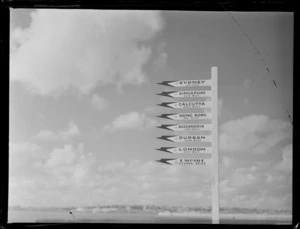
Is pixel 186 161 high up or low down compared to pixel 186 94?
down

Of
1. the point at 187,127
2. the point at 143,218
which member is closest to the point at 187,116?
the point at 187,127

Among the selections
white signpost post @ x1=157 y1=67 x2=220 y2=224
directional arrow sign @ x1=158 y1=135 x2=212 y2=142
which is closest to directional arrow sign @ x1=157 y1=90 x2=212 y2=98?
white signpost post @ x1=157 y1=67 x2=220 y2=224

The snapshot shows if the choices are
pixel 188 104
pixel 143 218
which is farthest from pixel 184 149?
pixel 143 218

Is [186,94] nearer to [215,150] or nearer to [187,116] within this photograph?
[187,116]

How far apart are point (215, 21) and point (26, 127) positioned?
68 centimetres

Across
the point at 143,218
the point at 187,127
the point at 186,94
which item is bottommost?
the point at 143,218

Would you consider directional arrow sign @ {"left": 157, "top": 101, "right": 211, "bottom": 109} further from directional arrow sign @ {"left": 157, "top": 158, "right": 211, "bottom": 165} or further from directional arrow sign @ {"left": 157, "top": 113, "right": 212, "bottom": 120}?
directional arrow sign @ {"left": 157, "top": 158, "right": 211, "bottom": 165}

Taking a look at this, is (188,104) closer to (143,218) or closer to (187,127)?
(187,127)

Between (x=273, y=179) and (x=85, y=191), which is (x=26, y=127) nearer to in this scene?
(x=85, y=191)

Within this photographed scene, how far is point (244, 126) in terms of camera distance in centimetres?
160

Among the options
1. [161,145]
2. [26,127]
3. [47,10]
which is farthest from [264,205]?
[47,10]

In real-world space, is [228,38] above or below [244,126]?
above

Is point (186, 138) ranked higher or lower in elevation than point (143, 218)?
higher
